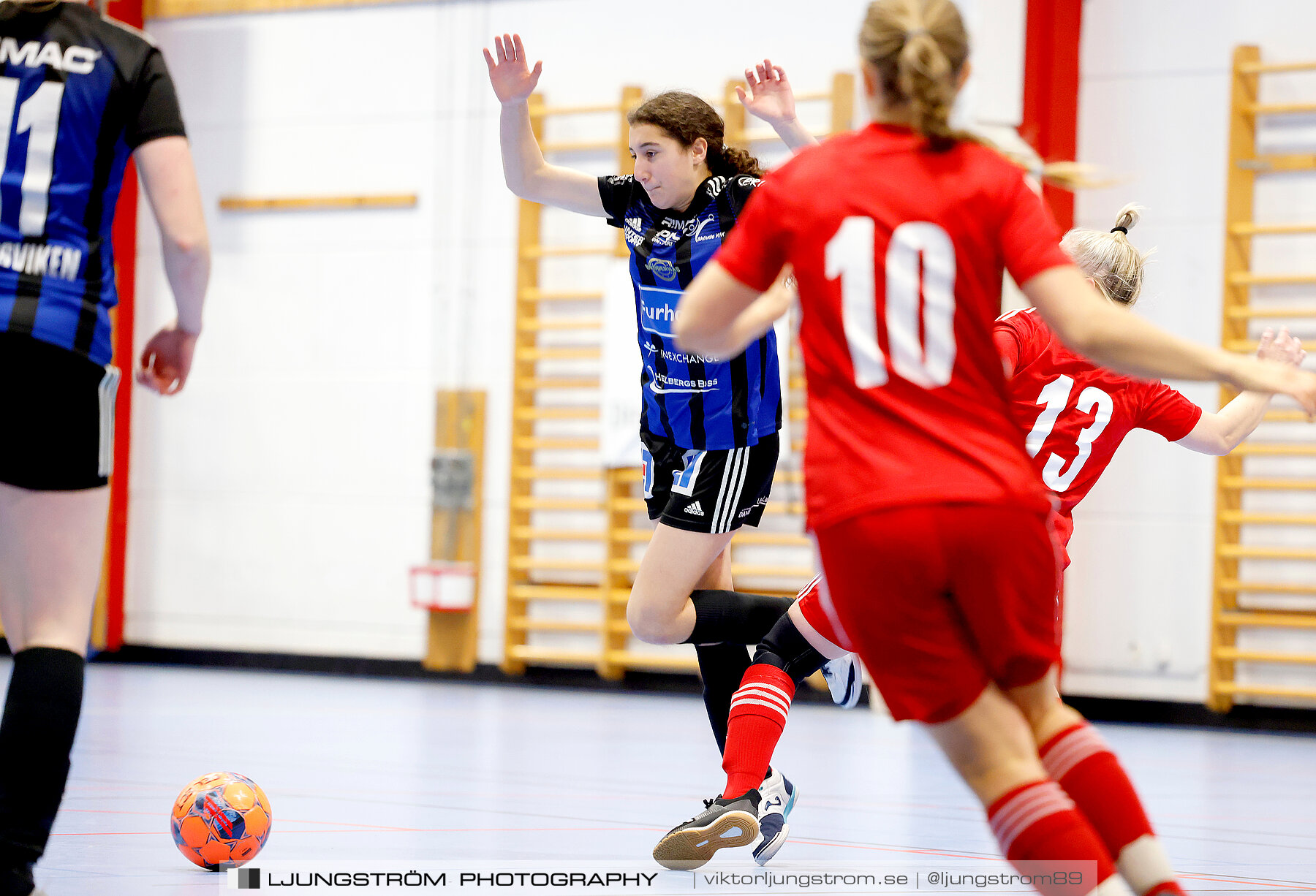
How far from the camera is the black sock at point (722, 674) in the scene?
3408 mm

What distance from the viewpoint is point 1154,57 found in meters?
7.12

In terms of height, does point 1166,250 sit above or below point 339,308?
above

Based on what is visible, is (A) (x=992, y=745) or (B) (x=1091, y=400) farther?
(B) (x=1091, y=400)

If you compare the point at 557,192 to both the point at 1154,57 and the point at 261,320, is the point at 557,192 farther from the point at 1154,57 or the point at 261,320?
the point at 261,320

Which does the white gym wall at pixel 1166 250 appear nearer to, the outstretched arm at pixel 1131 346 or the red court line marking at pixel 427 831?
the red court line marking at pixel 427 831

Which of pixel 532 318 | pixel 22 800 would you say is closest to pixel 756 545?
pixel 532 318

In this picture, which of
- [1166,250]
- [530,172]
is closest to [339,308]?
[1166,250]

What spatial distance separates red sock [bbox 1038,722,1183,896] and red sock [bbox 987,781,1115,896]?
11 centimetres

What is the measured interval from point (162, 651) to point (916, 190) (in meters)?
8.04

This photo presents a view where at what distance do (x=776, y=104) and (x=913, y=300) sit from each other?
4.71 ft

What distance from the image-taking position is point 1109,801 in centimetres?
187

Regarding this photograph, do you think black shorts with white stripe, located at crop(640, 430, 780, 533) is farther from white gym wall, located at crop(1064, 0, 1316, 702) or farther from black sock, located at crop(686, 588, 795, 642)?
white gym wall, located at crop(1064, 0, 1316, 702)

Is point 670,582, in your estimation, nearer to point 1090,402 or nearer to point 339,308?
point 1090,402

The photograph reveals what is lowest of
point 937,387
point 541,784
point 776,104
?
point 541,784
